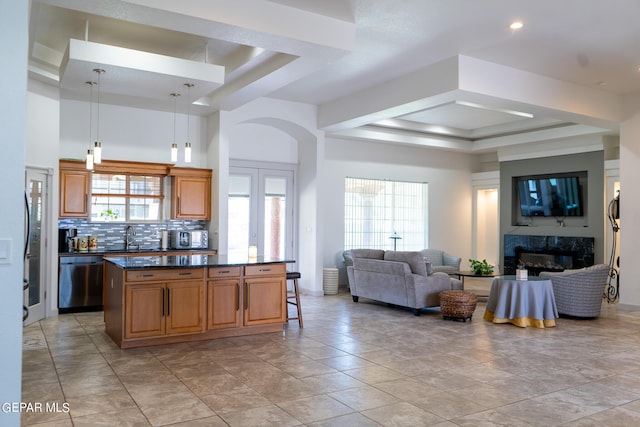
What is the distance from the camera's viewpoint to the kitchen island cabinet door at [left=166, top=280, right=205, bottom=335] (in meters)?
5.62

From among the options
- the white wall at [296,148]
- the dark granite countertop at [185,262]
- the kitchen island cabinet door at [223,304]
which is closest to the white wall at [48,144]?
the dark granite countertop at [185,262]

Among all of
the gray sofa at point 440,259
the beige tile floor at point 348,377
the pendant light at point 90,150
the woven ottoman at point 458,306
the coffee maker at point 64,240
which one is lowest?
the beige tile floor at point 348,377

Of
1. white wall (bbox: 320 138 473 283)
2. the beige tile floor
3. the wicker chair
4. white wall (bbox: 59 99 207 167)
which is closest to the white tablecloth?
the beige tile floor

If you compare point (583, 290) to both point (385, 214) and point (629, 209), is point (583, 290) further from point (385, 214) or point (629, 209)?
point (385, 214)

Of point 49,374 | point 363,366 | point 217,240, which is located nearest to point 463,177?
point 217,240

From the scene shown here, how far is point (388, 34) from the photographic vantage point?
227 inches

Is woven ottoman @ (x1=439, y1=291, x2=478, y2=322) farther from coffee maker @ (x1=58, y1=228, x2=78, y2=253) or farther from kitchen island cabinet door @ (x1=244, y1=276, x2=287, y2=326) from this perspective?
coffee maker @ (x1=58, y1=228, x2=78, y2=253)

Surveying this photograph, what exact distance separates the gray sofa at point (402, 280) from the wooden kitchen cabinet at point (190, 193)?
283 centimetres

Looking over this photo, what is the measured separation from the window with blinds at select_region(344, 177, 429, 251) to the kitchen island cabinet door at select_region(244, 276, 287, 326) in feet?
14.8

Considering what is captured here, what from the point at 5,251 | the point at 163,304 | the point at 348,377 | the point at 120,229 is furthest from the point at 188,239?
the point at 5,251

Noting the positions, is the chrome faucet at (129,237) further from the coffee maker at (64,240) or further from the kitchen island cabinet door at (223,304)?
the kitchen island cabinet door at (223,304)

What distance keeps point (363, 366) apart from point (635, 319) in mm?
4880

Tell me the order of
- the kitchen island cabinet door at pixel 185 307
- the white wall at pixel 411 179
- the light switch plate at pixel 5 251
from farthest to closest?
the white wall at pixel 411 179, the kitchen island cabinet door at pixel 185 307, the light switch plate at pixel 5 251

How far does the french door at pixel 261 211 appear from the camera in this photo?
31.0ft
